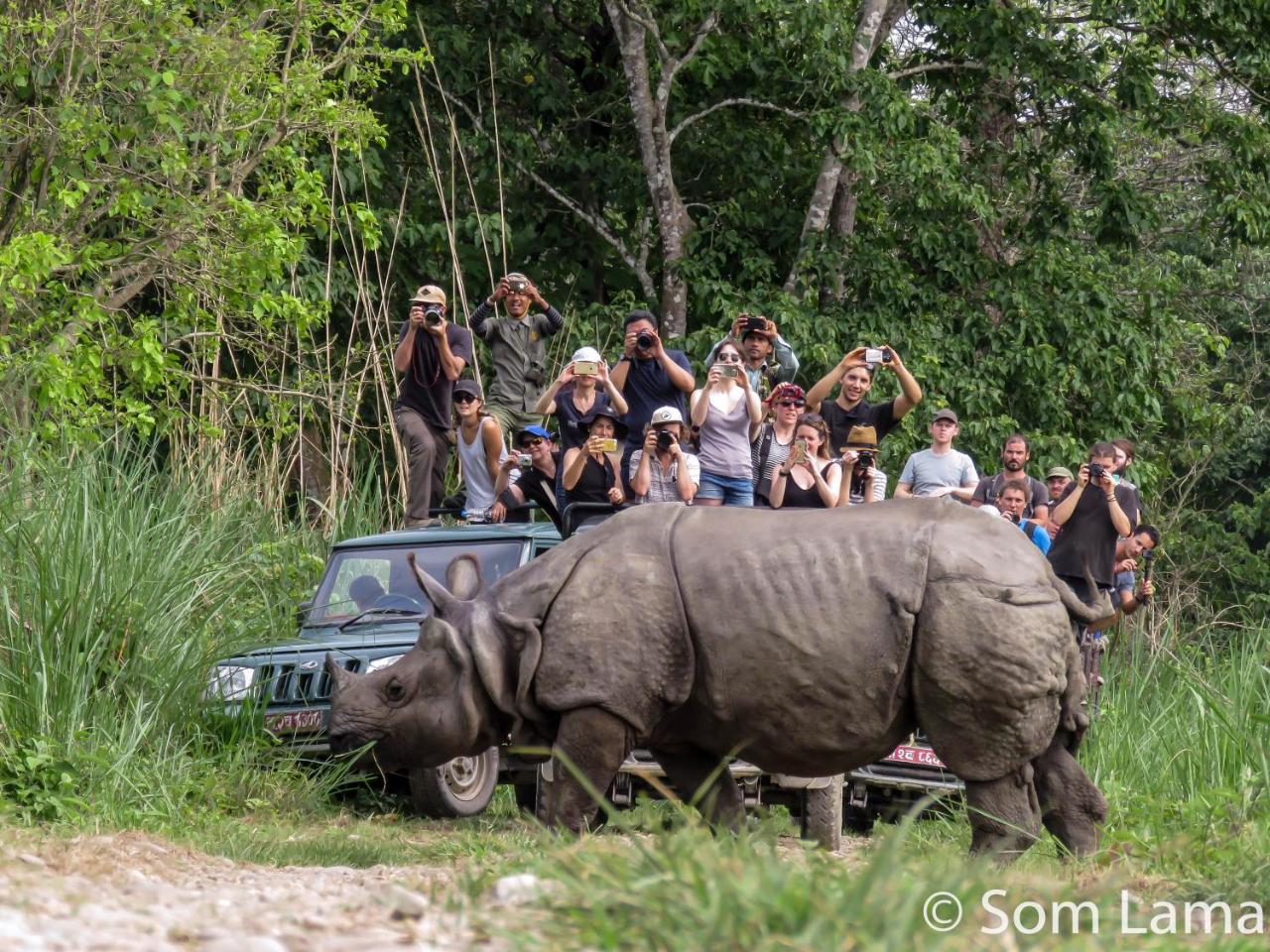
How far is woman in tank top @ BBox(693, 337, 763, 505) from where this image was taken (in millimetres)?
10797

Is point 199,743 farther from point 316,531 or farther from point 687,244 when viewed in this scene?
point 687,244

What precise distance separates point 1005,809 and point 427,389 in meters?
6.87

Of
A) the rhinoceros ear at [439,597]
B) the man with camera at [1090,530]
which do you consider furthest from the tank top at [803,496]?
the rhinoceros ear at [439,597]

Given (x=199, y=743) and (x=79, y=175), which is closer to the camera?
(x=199, y=743)

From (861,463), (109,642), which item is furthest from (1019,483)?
(109,642)

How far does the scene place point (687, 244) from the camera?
19.5 m

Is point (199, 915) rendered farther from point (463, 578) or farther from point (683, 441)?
point (683, 441)

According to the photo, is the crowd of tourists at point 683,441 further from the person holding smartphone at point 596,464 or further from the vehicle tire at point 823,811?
the vehicle tire at point 823,811

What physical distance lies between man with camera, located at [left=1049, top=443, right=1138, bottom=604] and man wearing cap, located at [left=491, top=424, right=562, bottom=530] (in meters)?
3.31

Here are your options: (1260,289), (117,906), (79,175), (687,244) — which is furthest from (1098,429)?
(117,906)

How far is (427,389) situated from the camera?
12945 millimetres

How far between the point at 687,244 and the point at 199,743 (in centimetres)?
1125

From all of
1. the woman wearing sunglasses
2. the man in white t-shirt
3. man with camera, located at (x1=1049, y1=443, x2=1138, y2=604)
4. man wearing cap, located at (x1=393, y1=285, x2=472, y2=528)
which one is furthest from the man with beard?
man wearing cap, located at (x1=393, y1=285, x2=472, y2=528)

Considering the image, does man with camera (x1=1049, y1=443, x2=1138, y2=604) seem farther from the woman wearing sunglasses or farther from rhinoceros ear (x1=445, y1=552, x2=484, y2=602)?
rhinoceros ear (x1=445, y1=552, x2=484, y2=602)
